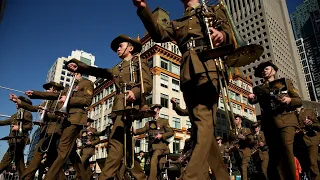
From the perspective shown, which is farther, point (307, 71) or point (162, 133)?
point (307, 71)

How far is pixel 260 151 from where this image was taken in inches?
387

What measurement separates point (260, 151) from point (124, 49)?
7623 millimetres

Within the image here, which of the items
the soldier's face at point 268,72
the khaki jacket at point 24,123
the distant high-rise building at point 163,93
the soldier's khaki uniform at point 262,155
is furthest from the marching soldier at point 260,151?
the distant high-rise building at point 163,93

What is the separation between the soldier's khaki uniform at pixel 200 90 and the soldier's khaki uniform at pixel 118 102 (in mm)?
1322

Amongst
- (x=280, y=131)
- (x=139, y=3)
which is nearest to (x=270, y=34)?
(x=280, y=131)

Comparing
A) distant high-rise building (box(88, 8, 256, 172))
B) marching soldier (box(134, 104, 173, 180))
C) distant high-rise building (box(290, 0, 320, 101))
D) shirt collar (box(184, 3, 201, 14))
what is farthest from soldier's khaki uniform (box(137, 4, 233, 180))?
distant high-rise building (box(290, 0, 320, 101))

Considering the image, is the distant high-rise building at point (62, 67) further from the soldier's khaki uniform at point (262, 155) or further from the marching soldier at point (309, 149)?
the marching soldier at point (309, 149)

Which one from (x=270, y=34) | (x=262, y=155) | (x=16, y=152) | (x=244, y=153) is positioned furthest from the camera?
(x=270, y=34)

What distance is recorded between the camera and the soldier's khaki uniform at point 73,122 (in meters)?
5.02

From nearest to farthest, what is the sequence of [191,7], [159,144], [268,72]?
[191,7], [268,72], [159,144]

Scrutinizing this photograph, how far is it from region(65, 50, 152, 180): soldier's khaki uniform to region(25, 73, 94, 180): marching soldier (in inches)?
47.4

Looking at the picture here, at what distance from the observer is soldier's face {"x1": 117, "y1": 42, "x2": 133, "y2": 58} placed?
5.14m

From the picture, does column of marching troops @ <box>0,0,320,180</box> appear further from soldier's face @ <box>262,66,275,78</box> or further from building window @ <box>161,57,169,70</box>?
building window @ <box>161,57,169,70</box>

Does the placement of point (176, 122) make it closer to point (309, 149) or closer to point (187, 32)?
point (309, 149)
